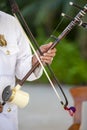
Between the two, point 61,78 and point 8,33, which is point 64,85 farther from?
point 8,33

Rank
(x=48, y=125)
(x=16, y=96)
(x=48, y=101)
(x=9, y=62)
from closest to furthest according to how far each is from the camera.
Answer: (x=16, y=96) → (x=9, y=62) → (x=48, y=125) → (x=48, y=101)

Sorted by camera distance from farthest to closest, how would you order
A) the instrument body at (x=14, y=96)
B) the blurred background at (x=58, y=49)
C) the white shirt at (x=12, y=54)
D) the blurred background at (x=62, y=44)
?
the blurred background at (x=62, y=44) < the blurred background at (x=58, y=49) < the white shirt at (x=12, y=54) < the instrument body at (x=14, y=96)

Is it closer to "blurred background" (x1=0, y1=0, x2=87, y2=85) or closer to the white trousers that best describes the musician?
the white trousers

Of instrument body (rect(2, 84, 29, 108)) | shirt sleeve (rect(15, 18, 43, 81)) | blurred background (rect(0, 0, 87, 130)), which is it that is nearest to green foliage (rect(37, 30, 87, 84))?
blurred background (rect(0, 0, 87, 130))

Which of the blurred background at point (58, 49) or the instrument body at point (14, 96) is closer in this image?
the instrument body at point (14, 96)

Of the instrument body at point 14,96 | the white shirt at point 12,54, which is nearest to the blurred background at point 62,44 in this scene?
the white shirt at point 12,54

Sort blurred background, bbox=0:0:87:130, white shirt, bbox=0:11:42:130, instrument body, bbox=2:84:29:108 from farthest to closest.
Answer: blurred background, bbox=0:0:87:130 → white shirt, bbox=0:11:42:130 → instrument body, bbox=2:84:29:108

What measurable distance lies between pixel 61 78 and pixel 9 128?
9.27 ft

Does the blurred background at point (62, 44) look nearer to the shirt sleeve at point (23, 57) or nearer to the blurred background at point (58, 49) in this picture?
the blurred background at point (58, 49)

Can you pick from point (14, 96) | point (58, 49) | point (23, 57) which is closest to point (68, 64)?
point (58, 49)

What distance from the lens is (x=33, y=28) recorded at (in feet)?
13.9

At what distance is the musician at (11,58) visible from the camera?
1390mm

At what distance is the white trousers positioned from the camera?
141cm

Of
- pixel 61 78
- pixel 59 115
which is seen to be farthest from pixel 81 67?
pixel 59 115
